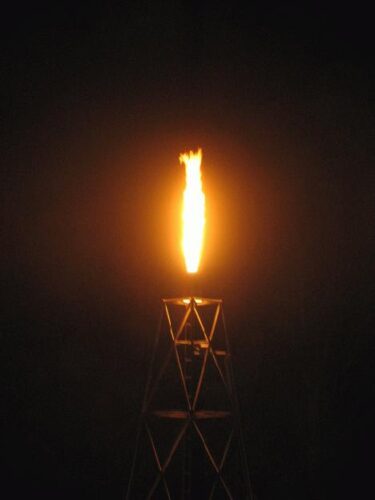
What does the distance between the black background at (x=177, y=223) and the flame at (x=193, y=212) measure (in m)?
0.09

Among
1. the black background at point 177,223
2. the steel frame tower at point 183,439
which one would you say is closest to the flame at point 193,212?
the black background at point 177,223

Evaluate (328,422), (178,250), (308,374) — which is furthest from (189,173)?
(328,422)

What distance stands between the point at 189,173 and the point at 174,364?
1.06 meters

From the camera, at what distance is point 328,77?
3746mm

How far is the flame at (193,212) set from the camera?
3.24 metres

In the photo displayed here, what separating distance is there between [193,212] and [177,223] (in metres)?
0.27

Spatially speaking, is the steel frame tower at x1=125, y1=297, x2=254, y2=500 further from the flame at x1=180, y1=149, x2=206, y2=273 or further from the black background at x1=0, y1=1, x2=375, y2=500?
the flame at x1=180, y1=149, x2=206, y2=273

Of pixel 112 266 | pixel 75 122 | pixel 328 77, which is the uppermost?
pixel 328 77

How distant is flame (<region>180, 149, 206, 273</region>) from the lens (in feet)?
10.6

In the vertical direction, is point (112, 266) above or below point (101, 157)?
below

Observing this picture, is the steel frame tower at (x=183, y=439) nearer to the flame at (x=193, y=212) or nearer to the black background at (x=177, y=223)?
the black background at (x=177, y=223)

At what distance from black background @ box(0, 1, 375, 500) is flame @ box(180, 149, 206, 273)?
0.09 meters

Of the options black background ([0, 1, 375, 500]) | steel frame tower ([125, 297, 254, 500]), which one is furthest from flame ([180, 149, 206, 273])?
steel frame tower ([125, 297, 254, 500])

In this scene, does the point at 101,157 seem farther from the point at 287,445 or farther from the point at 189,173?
the point at 287,445
